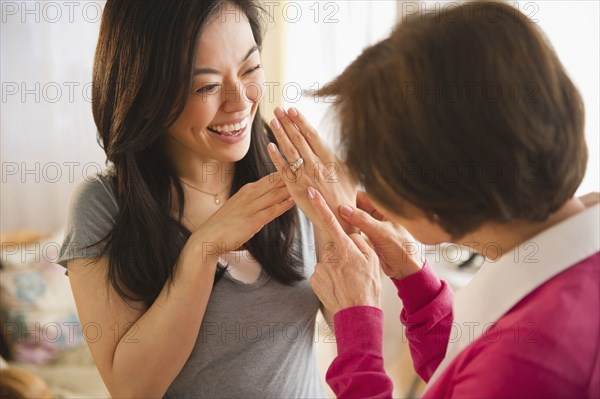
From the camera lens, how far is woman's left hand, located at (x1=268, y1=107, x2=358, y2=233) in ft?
3.87

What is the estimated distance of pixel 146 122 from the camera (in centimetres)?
117

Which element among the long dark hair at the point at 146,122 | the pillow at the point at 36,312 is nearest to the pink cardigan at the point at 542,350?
the long dark hair at the point at 146,122

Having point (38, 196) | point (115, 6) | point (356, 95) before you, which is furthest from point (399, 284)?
point (38, 196)

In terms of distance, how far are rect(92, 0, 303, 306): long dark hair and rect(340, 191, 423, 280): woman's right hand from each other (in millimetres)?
192

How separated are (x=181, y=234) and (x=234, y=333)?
0.75 feet

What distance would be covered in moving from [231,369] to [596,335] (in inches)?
28.7

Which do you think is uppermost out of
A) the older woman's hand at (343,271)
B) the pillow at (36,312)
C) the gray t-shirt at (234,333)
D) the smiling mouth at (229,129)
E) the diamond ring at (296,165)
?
the smiling mouth at (229,129)

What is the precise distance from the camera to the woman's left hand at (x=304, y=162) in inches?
46.4

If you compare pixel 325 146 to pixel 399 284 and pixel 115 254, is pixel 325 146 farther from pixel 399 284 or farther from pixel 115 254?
pixel 115 254

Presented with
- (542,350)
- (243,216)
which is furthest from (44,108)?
(542,350)

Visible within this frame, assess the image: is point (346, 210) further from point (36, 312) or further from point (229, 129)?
point (36, 312)

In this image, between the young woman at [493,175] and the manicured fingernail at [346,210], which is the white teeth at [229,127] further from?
the young woman at [493,175]

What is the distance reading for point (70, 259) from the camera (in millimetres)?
1136

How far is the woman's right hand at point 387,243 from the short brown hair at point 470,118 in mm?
357
